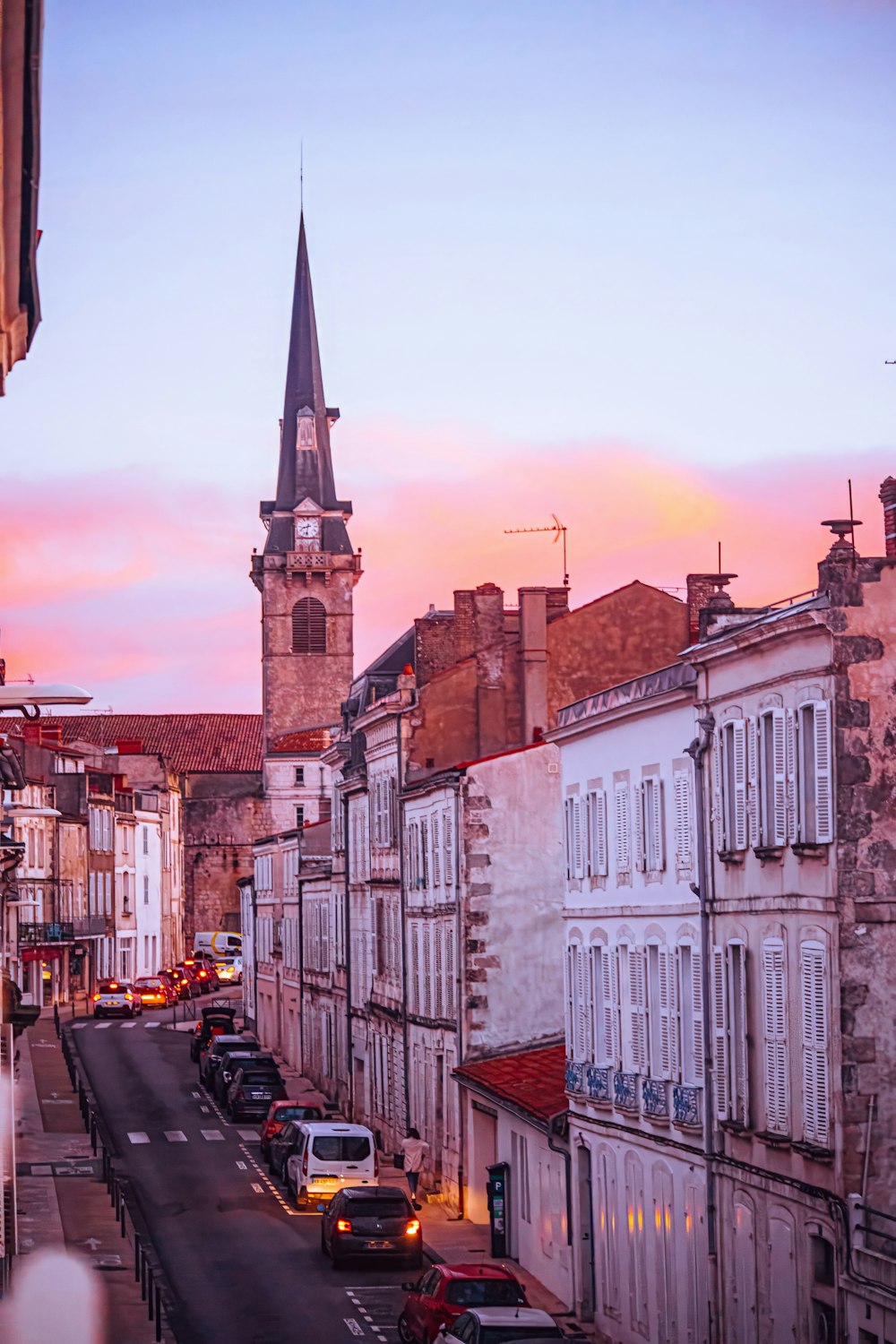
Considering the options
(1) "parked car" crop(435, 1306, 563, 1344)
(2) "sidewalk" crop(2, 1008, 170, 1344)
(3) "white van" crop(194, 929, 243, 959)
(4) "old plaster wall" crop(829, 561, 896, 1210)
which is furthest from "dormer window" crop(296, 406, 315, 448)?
(4) "old plaster wall" crop(829, 561, 896, 1210)

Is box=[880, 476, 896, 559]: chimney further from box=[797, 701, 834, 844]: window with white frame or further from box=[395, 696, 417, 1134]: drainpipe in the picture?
box=[395, 696, 417, 1134]: drainpipe

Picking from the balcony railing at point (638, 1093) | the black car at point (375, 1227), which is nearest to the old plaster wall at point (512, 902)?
the black car at point (375, 1227)

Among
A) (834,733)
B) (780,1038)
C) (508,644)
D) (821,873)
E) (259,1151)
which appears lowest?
(259,1151)

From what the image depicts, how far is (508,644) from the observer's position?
51875 millimetres

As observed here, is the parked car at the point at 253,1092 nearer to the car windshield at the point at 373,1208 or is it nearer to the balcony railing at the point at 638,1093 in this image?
the car windshield at the point at 373,1208

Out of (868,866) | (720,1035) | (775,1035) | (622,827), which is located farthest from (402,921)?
(868,866)

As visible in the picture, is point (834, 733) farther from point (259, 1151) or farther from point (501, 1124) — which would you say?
point (259, 1151)

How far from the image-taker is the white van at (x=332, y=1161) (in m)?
46.7

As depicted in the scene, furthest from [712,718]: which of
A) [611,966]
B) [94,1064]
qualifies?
[94,1064]

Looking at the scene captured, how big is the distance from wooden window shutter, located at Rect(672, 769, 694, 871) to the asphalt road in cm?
857

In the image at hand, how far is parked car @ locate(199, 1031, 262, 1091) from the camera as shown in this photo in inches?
2680

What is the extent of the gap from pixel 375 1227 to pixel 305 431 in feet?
363

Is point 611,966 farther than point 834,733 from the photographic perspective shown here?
Yes

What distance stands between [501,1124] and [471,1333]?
15952mm
